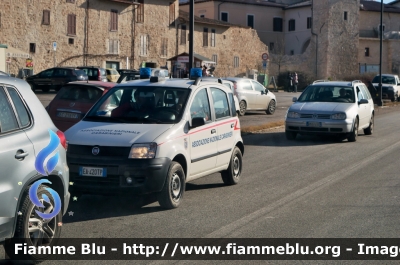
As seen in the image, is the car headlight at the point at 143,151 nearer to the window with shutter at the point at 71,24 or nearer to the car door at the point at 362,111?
the car door at the point at 362,111

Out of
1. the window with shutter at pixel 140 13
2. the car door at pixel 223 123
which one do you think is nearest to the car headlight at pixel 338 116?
the car door at pixel 223 123

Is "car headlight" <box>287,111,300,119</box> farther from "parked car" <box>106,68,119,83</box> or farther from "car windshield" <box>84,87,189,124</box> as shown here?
"parked car" <box>106,68,119,83</box>

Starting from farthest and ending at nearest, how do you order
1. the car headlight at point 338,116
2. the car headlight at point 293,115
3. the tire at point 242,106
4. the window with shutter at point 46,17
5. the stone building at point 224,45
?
the stone building at point 224,45, the window with shutter at point 46,17, the tire at point 242,106, the car headlight at point 293,115, the car headlight at point 338,116

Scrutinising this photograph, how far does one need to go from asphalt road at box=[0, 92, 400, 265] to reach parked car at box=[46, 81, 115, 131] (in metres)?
3.60

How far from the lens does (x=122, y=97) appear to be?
32.9ft

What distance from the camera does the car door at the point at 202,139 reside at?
9.56 meters

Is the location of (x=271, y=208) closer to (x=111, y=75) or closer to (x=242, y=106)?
(x=242, y=106)

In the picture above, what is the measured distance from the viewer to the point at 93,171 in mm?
8562

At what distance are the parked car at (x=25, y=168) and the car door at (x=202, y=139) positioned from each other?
10.0 ft

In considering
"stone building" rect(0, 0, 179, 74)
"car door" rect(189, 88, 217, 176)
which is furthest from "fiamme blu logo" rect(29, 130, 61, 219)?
"stone building" rect(0, 0, 179, 74)

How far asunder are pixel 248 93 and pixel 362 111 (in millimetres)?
9592

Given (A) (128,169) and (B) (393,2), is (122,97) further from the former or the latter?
(B) (393,2)

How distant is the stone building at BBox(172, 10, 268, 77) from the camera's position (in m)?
67.9

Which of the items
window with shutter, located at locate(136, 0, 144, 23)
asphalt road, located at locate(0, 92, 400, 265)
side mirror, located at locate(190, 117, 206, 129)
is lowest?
asphalt road, located at locate(0, 92, 400, 265)
